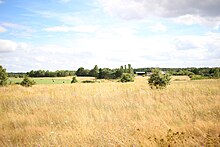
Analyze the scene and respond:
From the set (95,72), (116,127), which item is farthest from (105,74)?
(116,127)

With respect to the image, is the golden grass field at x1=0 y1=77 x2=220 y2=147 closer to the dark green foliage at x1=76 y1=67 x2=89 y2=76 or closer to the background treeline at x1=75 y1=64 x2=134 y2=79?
the background treeline at x1=75 y1=64 x2=134 y2=79

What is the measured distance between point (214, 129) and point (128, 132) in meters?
1.91

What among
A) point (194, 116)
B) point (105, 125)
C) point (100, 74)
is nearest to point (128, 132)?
point (105, 125)

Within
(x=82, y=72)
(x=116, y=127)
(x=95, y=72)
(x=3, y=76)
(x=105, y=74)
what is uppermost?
(x=82, y=72)

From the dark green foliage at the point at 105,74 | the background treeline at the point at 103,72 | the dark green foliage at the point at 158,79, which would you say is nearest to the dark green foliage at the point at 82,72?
the background treeline at the point at 103,72

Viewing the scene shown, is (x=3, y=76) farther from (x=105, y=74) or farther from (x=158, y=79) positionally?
(x=105, y=74)

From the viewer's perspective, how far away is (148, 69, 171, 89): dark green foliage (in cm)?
1538

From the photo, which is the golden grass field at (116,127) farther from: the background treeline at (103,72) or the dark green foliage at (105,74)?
the dark green foliage at (105,74)

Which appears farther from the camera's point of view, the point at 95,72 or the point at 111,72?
the point at 95,72

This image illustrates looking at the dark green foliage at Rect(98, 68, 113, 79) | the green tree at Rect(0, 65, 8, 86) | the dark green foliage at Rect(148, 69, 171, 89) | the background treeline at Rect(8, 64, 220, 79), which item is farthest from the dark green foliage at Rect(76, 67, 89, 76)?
the dark green foliage at Rect(148, 69, 171, 89)

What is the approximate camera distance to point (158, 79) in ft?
51.2

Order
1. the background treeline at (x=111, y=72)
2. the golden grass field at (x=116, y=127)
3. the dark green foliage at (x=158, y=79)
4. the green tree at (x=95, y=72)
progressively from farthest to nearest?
the green tree at (x=95, y=72) < the background treeline at (x=111, y=72) < the dark green foliage at (x=158, y=79) < the golden grass field at (x=116, y=127)

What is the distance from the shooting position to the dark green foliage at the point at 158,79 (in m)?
15.4

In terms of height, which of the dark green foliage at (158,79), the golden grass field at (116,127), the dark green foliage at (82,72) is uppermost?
the dark green foliage at (82,72)
